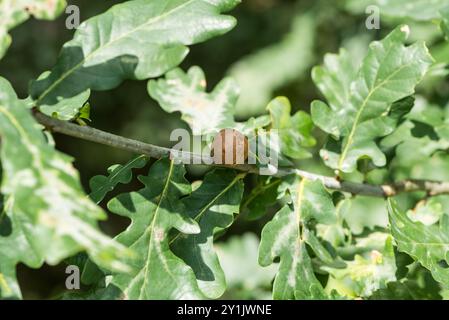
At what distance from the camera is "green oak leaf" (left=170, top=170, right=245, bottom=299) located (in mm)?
1458

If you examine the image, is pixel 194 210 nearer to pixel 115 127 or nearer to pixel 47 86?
pixel 47 86

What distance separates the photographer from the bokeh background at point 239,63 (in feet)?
13.9

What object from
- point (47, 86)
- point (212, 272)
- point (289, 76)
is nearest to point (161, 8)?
point (47, 86)

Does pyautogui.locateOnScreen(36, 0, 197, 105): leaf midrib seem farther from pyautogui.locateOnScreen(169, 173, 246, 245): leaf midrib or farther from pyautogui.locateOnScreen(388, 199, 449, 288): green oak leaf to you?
pyautogui.locateOnScreen(388, 199, 449, 288): green oak leaf

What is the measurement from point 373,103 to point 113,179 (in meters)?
0.66

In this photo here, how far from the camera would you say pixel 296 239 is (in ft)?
5.03

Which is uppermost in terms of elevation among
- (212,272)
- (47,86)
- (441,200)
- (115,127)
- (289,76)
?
(47,86)

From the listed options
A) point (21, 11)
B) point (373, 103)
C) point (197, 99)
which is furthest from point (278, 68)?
point (21, 11)

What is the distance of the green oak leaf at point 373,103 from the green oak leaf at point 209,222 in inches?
12.1

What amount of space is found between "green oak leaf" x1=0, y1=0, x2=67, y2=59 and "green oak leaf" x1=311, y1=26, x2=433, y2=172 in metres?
0.76

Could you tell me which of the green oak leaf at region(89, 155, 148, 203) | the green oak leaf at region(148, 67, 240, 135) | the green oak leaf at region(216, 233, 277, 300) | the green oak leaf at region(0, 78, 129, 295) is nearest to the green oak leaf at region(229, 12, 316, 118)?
the green oak leaf at region(216, 233, 277, 300)

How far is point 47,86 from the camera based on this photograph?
53.2 inches

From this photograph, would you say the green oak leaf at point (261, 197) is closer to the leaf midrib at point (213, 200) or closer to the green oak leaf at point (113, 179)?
the leaf midrib at point (213, 200)
